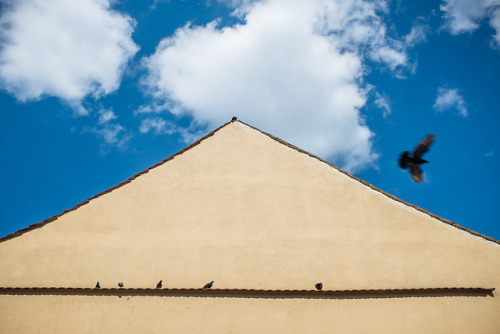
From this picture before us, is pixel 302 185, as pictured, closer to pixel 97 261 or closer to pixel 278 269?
pixel 278 269

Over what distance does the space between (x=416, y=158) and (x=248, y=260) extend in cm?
444

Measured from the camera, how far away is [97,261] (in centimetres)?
655

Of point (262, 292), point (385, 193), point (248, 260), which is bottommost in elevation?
point (262, 292)

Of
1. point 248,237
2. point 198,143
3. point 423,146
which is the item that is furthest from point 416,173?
point 198,143

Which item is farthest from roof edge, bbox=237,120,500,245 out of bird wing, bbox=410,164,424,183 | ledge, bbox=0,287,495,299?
ledge, bbox=0,287,495,299

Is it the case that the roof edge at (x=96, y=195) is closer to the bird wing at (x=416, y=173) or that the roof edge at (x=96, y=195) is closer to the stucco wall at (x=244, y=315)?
the stucco wall at (x=244, y=315)

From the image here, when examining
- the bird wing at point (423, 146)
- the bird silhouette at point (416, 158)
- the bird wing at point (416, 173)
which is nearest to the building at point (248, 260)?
the bird wing at point (416, 173)

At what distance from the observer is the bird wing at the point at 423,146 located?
720 cm

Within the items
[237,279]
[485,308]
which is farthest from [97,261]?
[485,308]

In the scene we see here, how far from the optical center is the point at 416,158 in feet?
24.1

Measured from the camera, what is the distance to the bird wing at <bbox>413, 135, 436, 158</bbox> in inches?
283

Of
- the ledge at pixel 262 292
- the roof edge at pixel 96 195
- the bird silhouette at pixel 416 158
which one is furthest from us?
the bird silhouette at pixel 416 158

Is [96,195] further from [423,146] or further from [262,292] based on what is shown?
[423,146]

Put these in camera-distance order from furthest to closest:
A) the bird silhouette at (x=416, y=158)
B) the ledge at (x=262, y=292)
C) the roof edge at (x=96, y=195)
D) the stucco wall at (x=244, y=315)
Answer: the bird silhouette at (x=416, y=158)
the roof edge at (x=96, y=195)
the ledge at (x=262, y=292)
the stucco wall at (x=244, y=315)
